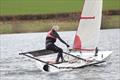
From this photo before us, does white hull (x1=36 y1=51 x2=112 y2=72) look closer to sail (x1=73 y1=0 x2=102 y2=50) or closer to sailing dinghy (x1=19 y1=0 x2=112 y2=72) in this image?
sailing dinghy (x1=19 y1=0 x2=112 y2=72)

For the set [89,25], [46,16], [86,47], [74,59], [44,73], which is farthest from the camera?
[46,16]

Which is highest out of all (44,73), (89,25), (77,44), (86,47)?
(89,25)

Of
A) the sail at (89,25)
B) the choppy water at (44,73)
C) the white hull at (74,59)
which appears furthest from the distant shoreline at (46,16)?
the white hull at (74,59)

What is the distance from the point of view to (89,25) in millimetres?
37812

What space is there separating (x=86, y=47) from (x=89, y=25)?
4.19ft

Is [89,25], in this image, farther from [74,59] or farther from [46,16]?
[46,16]

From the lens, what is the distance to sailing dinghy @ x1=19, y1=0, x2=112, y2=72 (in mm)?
35375

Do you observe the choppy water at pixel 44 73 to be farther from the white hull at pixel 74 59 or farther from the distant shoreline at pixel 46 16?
the distant shoreline at pixel 46 16

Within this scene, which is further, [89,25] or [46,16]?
[46,16]

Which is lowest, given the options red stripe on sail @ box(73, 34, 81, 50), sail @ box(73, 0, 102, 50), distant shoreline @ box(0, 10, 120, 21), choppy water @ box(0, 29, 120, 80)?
distant shoreline @ box(0, 10, 120, 21)

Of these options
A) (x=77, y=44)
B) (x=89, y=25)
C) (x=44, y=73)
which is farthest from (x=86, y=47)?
(x=44, y=73)

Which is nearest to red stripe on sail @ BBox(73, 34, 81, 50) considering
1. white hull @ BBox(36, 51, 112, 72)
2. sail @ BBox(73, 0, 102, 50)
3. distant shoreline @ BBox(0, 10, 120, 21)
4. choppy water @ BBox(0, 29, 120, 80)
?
sail @ BBox(73, 0, 102, 50)

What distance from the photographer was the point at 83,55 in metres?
36.6

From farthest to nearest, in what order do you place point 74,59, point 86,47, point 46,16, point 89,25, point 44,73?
point 46,16 < point 89,25 < point 86,47 < point 74,59 < point 44,73
